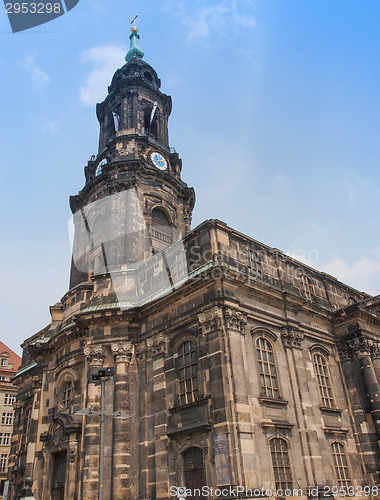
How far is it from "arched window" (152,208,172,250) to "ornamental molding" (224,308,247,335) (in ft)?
36.8

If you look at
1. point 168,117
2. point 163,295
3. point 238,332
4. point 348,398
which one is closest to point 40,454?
point 163,295

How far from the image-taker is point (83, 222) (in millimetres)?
33906

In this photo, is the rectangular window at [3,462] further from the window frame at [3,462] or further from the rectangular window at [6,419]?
the rectangular window at [6,419]

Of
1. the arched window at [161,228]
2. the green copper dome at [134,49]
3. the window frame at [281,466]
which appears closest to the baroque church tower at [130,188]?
the arched window at [161,228]

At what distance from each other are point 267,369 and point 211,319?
3.82 m

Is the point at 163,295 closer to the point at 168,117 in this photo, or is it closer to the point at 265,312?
the point at 265,312

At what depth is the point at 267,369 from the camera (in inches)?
845

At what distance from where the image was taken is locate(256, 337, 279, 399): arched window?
68.4 feet

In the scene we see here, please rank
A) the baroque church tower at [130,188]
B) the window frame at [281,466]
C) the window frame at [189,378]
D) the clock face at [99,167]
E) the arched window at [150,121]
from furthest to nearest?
the arched window at [150,121] → the clock face at [99,167] → the baroque church tower at [130,188] → the window frame at [189,378] → the window frame at [281,466]

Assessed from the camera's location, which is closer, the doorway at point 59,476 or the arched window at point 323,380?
the doorway at point 59,476

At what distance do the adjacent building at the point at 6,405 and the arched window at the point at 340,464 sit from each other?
36.3 metres

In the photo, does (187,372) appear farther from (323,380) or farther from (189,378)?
(323,380)

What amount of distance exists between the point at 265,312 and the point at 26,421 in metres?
20.3

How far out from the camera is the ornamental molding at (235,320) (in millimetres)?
20150
